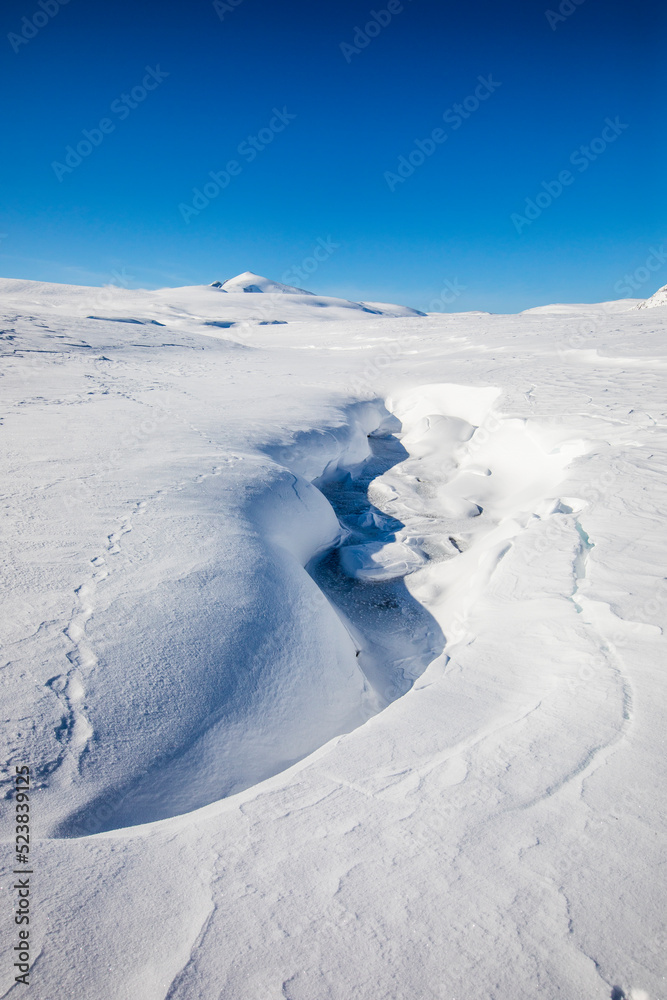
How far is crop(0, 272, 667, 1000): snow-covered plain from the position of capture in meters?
0.95

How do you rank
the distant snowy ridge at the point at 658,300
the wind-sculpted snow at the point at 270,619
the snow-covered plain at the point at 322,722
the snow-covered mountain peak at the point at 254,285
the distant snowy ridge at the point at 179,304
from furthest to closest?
the snow-covered mountain peak at the point at 254,285 → the distant snowy ridge at the point at 179,304 → the distant snowy ridge at the point at 658,300 → the wind-sculpted snow at the point at 270,619 → the snow-covered plain at the point at 322,722

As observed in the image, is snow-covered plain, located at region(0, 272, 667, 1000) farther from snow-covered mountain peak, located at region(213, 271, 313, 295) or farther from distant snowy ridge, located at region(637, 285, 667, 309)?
snow-covered mountain peak, located at region(213, 271, 313, 295)

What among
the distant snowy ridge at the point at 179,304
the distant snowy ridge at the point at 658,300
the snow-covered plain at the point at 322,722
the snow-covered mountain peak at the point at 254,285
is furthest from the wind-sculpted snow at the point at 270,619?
the snow-covered mountain peak at the point at 254,285

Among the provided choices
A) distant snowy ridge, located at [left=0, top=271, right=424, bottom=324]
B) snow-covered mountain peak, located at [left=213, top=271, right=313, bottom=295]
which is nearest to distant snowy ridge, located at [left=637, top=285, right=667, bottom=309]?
distant snowy ridge, located at [left=0, top=271, right=424, bottom=324]

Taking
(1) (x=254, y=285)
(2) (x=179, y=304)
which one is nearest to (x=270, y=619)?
(2) (x=179, y=304)

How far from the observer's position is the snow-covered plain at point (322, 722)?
947 mm

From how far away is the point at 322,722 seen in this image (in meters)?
1.90

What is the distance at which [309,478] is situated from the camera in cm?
453

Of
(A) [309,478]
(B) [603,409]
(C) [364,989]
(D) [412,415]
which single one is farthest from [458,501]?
(C) [364,989]

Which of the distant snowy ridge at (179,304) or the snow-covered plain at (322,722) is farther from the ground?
the distant snowy ridge at (179,304)

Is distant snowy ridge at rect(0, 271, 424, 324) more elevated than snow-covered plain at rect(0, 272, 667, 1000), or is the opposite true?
distant snowy ridge at rect(0, 271, 424, 324)

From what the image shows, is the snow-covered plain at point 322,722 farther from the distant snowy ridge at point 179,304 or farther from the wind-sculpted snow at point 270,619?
the distant snowy ridge at point 179,304

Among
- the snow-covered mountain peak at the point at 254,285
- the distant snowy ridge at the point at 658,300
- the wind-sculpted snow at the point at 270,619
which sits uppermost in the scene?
the snow-covered mountain peak at the point at 254,285

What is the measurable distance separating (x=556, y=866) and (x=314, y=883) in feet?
1.74
